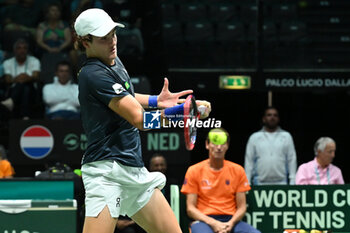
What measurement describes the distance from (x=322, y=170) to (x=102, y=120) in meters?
4.88

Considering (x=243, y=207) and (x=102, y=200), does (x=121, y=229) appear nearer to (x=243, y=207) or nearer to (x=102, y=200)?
(x=243, y=207)

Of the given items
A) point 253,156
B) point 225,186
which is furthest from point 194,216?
point 253,156

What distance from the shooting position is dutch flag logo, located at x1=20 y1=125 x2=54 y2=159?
951cm

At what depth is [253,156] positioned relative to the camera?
936cm

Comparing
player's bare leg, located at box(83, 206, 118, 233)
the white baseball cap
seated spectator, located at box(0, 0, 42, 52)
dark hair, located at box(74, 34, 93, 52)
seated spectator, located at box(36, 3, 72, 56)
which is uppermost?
seated spectator, located at box(0, 0, 42, 52)

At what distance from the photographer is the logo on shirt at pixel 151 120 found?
13.1ft

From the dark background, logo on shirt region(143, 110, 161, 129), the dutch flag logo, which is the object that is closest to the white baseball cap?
logo on shirt region(143, 110, 161, 129)

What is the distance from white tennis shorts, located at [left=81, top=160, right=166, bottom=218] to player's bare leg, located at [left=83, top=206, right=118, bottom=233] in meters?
0.02

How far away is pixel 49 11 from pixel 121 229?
14.3 ft

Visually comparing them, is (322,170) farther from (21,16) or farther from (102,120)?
(21,16)

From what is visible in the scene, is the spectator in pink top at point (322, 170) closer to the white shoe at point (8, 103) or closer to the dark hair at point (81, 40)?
the white shoe at point (8, 103)

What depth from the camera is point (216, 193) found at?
7.69m

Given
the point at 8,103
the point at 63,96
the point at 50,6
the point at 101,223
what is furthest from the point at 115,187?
the point at 50,6

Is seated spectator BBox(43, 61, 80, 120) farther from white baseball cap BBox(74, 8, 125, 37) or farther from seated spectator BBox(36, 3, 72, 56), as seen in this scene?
white baseball cap BBox(74, 8, 125, 37)
